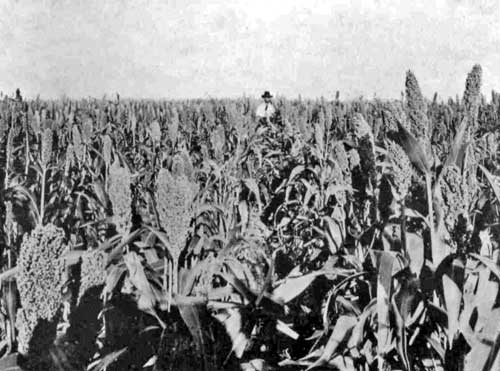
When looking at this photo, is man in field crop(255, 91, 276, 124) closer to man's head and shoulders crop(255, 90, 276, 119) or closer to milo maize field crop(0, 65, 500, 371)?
man's head and shoulders crop(255, 90, 276, 119)

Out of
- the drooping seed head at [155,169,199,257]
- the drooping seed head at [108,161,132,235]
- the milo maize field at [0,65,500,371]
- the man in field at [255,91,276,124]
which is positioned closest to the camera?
the milo maize field at [0,65,500,371]

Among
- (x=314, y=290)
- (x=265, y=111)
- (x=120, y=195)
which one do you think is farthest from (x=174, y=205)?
(x=265, y=111)

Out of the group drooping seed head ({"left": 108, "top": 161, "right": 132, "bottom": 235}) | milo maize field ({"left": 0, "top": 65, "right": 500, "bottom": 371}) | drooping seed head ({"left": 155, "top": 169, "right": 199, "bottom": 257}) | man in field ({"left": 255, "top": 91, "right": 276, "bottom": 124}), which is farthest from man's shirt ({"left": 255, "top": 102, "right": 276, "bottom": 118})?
drooping seed head ({"left": 155, "top": 169, "right": 199, "bottom": 257})

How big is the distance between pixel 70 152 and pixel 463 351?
330 cm

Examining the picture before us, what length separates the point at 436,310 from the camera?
1.57 metres

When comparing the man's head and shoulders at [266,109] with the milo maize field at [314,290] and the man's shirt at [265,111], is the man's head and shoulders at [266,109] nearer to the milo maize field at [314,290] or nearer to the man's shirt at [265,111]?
the man's shirt at [265,111]

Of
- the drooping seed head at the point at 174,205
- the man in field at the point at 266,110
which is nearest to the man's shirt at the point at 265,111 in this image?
the man in field at the point at 266,110

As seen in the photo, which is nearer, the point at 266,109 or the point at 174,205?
the point at 174,205

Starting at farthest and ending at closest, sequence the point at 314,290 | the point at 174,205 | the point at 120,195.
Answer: the point at 314,290, the point at 120,195, the point at 174,205

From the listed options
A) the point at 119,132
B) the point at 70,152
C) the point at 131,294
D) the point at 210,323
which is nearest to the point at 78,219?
the point at 70,152

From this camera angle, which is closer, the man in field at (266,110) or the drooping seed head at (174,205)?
the drooping seed head at (174,205)

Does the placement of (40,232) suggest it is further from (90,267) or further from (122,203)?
(122,203)

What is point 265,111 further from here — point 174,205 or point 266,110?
point 174,205

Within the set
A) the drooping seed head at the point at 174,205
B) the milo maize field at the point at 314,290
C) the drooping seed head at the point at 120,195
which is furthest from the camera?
the drooping seed head at the point at 120,195
